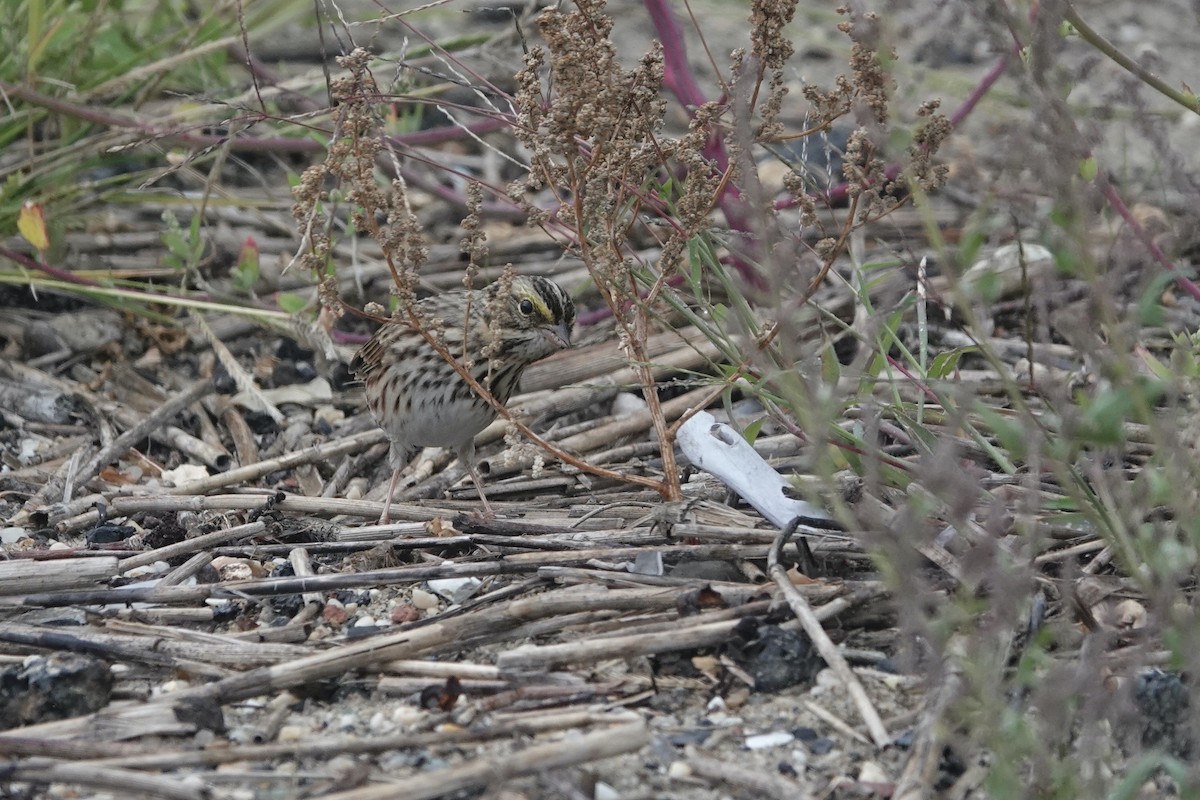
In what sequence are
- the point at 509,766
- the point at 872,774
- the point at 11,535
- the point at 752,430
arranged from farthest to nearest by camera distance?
the point at 11,535 → the point at 752,430 → the point at 872,774 → the point at 509,766

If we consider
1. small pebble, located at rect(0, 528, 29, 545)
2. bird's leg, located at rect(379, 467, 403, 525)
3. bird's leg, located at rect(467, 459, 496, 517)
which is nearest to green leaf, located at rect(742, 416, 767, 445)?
bird's leg, located at rect(467, 459, 496, 517)

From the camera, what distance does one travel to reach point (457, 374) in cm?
523

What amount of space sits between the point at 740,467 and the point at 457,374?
1.16 metres

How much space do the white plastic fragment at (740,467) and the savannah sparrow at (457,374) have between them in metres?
0.71

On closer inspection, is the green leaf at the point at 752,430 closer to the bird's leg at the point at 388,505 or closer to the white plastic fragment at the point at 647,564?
the white plastic fragment at the point at 647,564

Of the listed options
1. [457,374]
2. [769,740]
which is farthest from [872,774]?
[457,374]

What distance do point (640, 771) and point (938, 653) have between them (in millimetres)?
835

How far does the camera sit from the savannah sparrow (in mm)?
5199

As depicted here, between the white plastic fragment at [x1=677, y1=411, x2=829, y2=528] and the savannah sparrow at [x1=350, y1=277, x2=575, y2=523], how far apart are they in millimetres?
707

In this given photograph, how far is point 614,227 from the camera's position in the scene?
13.6 ft

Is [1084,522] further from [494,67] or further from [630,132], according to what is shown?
[494,67]

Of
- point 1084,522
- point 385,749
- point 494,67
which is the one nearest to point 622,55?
point 494,67

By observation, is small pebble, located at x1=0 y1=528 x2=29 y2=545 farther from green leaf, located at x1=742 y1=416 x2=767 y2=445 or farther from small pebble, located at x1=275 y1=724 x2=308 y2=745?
green leaf, located at x1=742 y1=416 x2=767 y2=445

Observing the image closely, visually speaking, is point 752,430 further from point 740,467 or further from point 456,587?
point 456,587
